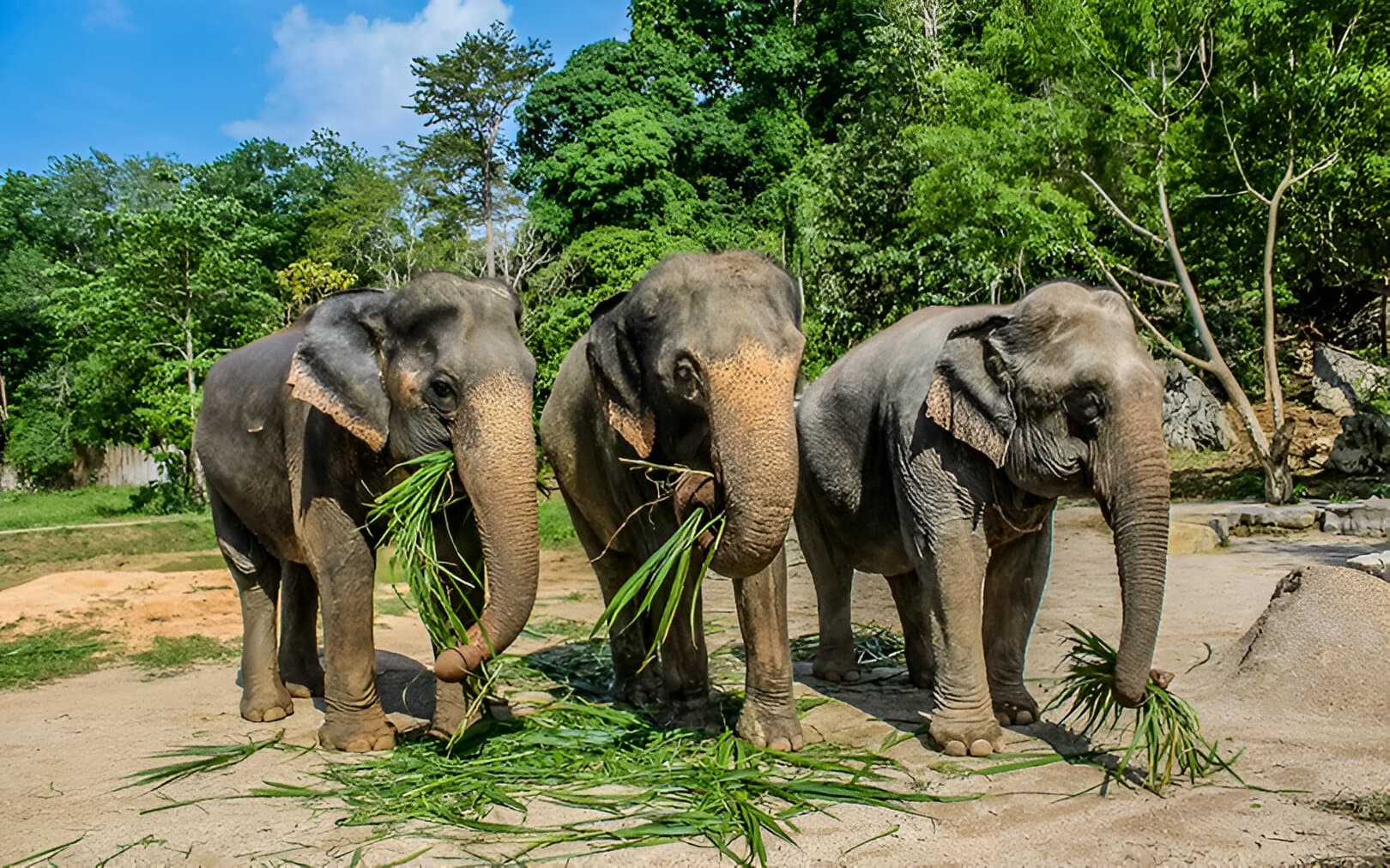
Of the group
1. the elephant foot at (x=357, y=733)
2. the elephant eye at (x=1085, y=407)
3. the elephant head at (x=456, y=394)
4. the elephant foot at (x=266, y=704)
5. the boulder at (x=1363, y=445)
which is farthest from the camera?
the boulder at (x=1363, y=445)

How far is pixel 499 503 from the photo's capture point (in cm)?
470

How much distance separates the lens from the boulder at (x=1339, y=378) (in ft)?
76.3

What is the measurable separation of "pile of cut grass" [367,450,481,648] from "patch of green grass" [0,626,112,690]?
5070 millimetres

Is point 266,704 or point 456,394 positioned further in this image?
point 266,704

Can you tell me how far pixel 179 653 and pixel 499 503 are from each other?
20.2 feet

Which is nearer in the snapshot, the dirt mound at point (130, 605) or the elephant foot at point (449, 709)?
the elephant foot at point (449, 709)

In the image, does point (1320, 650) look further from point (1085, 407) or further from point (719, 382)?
point (719, 382)

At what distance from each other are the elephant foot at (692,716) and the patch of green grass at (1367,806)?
8.88 ft

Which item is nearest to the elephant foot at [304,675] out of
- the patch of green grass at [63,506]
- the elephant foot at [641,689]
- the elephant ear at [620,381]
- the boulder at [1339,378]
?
the elephant foot at [641,689]

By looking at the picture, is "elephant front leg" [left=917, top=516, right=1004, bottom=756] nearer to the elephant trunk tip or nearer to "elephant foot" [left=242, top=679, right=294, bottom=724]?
the elephant trunk tip

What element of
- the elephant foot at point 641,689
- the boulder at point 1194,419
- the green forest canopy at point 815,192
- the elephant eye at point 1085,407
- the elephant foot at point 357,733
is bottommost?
the elephant foot at point 357,733

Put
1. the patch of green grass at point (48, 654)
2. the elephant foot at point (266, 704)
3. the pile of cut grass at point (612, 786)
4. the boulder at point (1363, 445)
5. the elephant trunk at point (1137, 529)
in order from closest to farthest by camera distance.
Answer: the pile of cut grass at point (612, 786), the elephant trunk at point (1137, 529), the elephant foot at point (266, 704), the patch of green grass at point (48, 654), the boulder at point (1363, 445)

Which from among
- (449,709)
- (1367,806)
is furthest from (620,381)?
(1367,806)

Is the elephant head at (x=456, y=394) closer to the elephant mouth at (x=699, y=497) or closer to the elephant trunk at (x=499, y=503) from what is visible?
the elephant trunk at (x=499, y=503)
